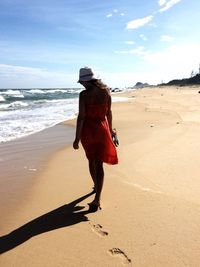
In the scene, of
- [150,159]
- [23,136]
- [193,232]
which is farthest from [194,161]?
[23,136]

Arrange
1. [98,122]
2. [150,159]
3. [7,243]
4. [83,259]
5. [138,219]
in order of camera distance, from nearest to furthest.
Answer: [83,259] → [7,243] → [138,219] → [98,122] → [150,159]

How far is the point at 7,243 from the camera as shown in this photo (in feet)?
10.4

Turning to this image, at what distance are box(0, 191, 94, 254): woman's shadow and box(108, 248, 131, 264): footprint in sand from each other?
743 mm

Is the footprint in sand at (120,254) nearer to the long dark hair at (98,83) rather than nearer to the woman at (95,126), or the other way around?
the woman at (95,126)

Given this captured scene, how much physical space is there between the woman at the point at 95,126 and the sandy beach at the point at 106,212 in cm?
43

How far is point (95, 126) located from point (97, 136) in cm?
12

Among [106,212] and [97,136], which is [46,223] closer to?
[106,212]

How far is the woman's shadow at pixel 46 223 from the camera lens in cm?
321

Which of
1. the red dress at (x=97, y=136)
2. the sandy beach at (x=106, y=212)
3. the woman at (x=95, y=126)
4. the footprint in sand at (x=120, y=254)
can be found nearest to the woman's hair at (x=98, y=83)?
the woman at (x=95, y=126)

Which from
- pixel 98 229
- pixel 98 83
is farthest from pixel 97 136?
pixel 98 229

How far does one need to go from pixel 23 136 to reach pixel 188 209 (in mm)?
6695

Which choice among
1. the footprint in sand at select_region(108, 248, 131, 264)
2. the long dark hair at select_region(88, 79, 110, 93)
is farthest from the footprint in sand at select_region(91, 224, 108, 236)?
the long dark hair at select_region(88, 79, 110, 93)

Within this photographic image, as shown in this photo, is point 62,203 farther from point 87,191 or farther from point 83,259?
point 83,259

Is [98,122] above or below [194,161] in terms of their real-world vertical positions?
above
